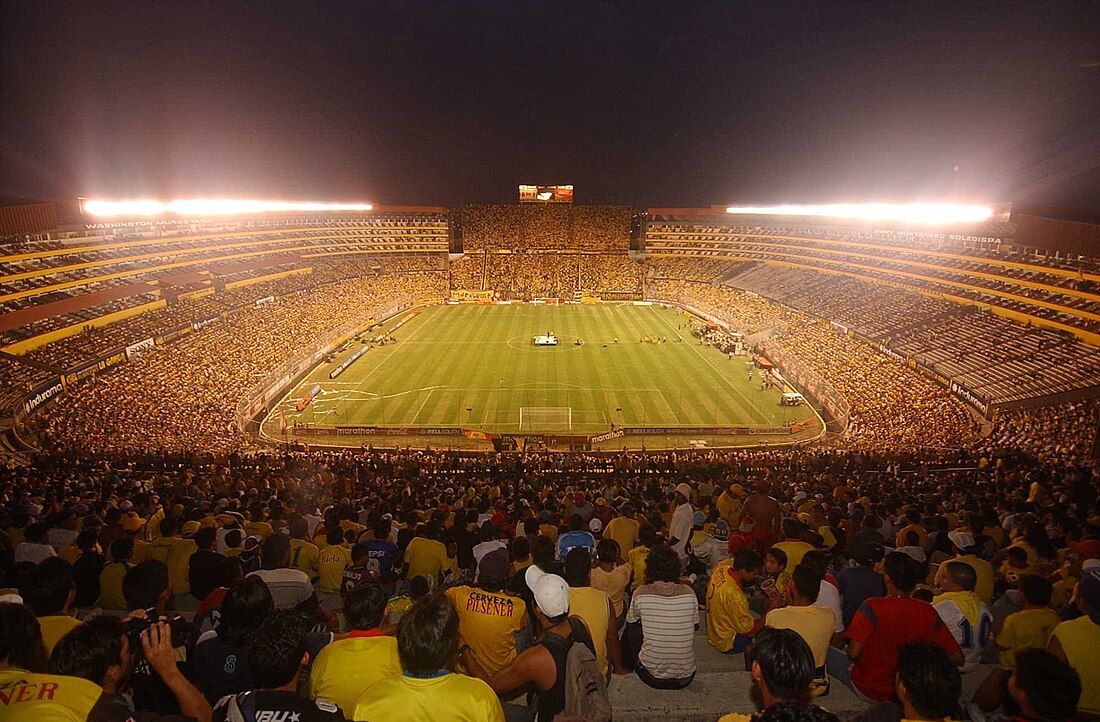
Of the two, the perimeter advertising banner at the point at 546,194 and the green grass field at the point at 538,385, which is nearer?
the green grass field at the point at 538,385

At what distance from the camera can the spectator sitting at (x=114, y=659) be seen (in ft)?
13.3

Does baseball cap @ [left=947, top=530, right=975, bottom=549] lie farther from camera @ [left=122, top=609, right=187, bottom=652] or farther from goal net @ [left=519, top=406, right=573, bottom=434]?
goal net @ [left=519, top=406, right=573, bottom=434]

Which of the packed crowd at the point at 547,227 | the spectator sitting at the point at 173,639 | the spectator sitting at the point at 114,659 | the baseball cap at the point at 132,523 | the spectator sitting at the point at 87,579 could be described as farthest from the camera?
the packed crowd at the point at 547,227

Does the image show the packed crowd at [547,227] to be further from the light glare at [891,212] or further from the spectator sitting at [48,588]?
the spectator sitting at [48,588]

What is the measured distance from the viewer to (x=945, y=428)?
103ft

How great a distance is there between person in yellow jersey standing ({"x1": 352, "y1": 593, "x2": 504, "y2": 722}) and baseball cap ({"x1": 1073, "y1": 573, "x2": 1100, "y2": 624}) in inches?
205

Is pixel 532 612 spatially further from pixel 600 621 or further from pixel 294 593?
pixel 294 593

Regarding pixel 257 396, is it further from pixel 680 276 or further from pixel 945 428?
pixel 680 276

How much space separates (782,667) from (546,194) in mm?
127599

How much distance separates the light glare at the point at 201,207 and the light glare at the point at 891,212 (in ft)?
247

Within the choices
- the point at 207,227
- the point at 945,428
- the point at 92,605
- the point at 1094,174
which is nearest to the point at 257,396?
the point at 92,605

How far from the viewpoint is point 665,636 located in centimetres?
569

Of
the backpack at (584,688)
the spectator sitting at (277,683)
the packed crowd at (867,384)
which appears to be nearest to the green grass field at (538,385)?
the packed crowd at (867,384)

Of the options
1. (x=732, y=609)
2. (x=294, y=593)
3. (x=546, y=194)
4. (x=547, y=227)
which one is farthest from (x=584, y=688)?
(x=546, y=194)
